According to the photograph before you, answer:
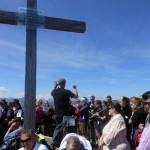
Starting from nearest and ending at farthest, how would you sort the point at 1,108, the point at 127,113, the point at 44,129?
the point at 127,113 → the point at 1,108 → the point at 44,129

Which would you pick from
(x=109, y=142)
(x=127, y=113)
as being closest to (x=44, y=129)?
(x=127, y=113)

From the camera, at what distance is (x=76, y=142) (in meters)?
3.52

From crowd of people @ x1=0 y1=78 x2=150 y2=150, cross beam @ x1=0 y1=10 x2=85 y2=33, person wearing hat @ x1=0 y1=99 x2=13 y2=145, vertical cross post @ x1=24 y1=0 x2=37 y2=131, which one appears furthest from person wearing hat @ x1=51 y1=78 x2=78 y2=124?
person wearing hat @ x1=0 y1=99 x2=13 y2=145

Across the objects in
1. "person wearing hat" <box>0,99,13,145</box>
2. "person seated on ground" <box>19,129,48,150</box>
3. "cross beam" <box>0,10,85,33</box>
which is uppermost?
"cross beam" <box>0,10,85,33</box>

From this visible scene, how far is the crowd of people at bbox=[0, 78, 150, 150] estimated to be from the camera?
3.93 metres

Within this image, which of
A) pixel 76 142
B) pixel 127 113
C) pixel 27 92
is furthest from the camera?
pixel 127 113

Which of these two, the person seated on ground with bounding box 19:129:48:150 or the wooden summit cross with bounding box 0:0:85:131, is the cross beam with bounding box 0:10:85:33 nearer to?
the wooden summit cross with bounding box 0:0:85:131

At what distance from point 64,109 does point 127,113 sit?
2.06 metres

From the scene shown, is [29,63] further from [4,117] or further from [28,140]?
[4,117]

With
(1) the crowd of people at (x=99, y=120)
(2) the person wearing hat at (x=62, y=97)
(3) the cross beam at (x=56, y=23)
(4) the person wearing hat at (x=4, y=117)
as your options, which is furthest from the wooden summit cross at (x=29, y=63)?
(4) the person wearing hat at (x=4, y=117)

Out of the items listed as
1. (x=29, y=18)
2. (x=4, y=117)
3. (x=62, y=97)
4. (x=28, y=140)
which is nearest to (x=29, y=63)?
(x=29, y=18)

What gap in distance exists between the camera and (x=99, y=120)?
8758 millimetres

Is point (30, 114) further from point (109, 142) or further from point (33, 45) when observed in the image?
point (109, 142)

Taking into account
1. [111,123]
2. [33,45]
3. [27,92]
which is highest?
[33,45]
